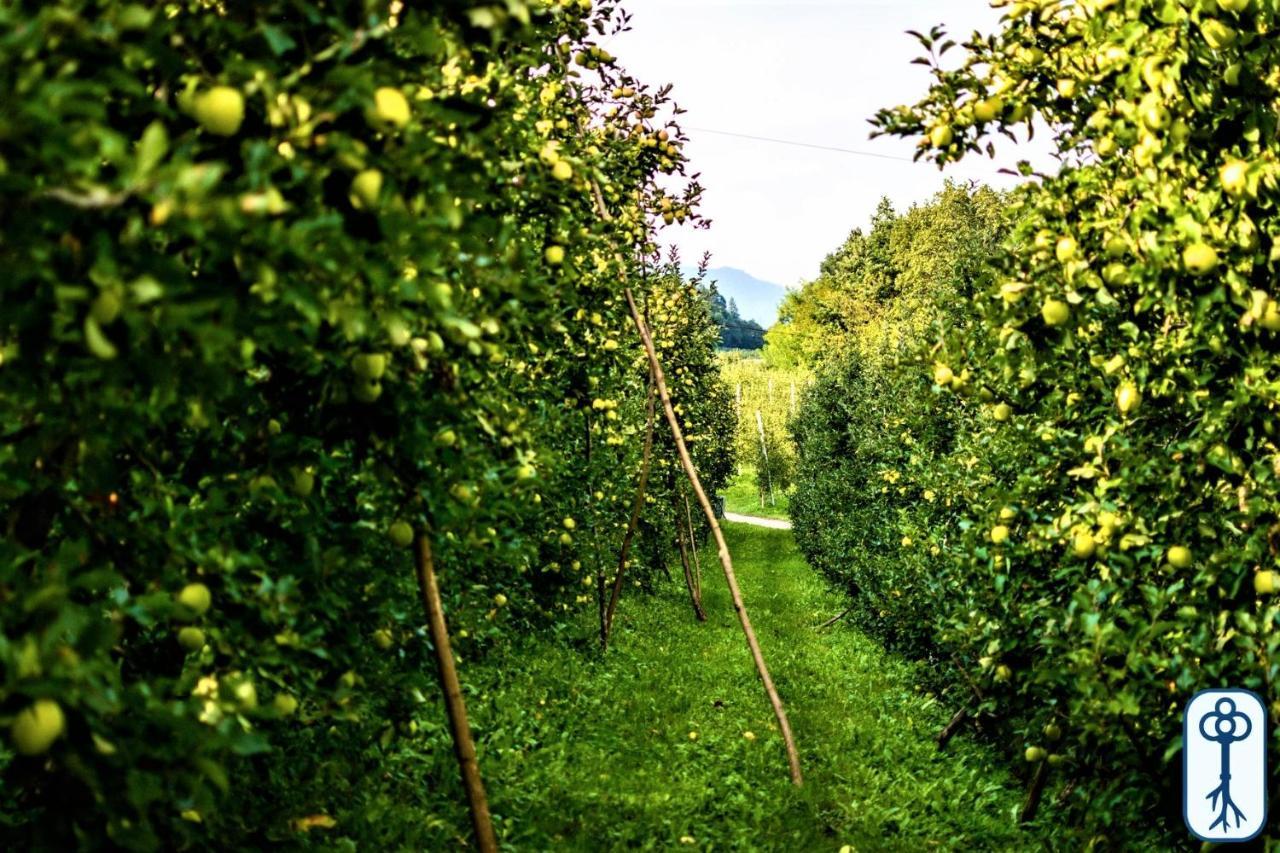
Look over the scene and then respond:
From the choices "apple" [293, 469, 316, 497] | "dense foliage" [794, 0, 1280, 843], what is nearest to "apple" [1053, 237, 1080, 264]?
"dense foliage" [794, 0, 1280, 843]

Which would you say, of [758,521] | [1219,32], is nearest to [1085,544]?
[1219,32]

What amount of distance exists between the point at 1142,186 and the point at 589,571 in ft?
24.6

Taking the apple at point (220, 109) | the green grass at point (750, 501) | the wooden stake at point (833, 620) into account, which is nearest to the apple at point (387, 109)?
the apple at point (220, 109)

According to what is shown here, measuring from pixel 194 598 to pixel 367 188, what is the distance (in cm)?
117

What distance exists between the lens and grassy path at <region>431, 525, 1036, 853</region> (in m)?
5.89

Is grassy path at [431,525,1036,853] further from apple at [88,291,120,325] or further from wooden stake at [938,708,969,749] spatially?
apple at [88,291,120,325]

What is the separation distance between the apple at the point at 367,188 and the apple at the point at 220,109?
0.85 feet

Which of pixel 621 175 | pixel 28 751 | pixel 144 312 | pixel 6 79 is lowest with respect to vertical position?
pixel 28 751

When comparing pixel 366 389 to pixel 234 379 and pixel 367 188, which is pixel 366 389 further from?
pixel 367 188

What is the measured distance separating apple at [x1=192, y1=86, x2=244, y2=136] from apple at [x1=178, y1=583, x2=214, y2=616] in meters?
1.15

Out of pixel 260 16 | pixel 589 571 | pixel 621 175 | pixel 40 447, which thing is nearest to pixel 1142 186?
pixel 260 16

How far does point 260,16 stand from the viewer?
1844 millimetres

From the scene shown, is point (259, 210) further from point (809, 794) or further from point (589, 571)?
point (589, 571)

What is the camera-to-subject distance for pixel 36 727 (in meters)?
1.59
